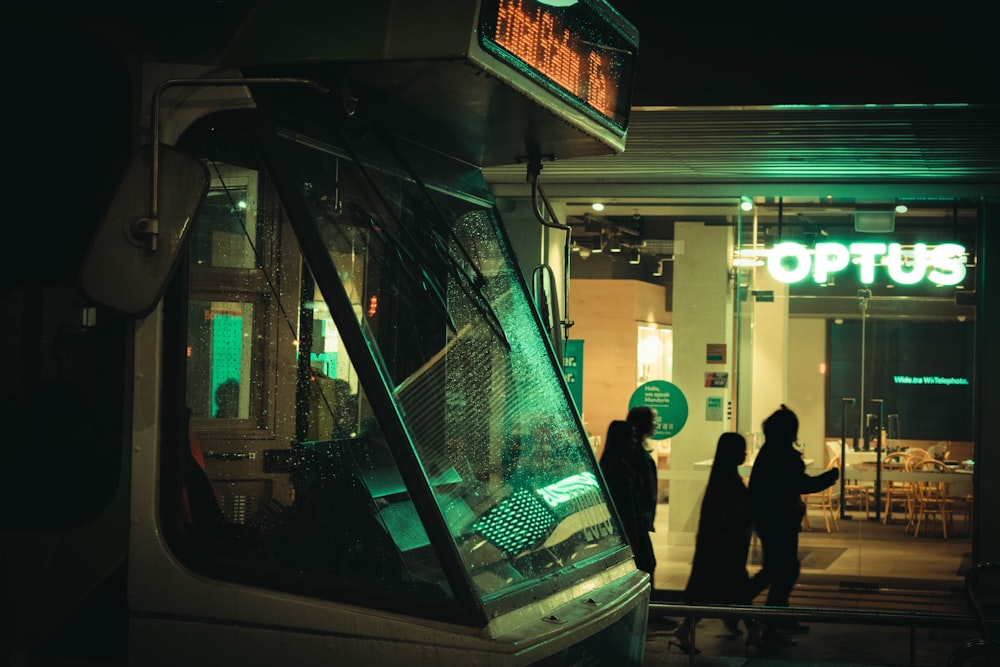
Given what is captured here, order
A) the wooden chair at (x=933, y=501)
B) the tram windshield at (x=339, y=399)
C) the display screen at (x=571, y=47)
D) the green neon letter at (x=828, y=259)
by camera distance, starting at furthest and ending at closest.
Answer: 1. the green neon letter at (x=828, y=259)
2. the wooden chair at (x=933, y=501)
3. the display screen at (x=571, y=47)
4. the tram windshield at (x=339, y=399)

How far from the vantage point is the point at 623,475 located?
778 centimetres

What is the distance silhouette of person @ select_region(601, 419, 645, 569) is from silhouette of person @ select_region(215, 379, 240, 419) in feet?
15.8

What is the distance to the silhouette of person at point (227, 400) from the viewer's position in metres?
3.08

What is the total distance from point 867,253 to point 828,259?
1.20 feet

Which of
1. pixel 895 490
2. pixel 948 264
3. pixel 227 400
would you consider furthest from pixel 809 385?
pixel 227 400

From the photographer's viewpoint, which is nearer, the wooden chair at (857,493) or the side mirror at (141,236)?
the side mirror at (141,236)

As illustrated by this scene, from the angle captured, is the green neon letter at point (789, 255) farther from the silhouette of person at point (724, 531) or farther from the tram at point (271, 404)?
the tram at point (271, 404)

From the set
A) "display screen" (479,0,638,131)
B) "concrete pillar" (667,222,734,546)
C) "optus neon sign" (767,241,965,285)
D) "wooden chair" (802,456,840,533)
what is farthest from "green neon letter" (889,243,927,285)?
"display screen" (479,0,638,131)

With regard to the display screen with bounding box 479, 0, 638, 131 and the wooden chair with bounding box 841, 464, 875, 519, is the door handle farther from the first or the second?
the wooden chair with bounding box 841, 464, 875, 519

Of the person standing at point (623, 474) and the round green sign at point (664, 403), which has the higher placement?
the round green sign at point (664, 403)

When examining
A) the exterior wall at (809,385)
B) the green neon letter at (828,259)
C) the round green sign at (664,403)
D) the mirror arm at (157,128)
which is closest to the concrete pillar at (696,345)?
the round green sign at (664,403)

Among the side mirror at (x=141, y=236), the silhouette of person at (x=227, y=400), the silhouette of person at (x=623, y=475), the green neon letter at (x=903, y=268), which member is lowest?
the silhouette of person at (x=623, y=475)

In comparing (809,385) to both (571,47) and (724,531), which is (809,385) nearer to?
(724,531)

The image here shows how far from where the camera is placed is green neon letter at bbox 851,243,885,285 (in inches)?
446
